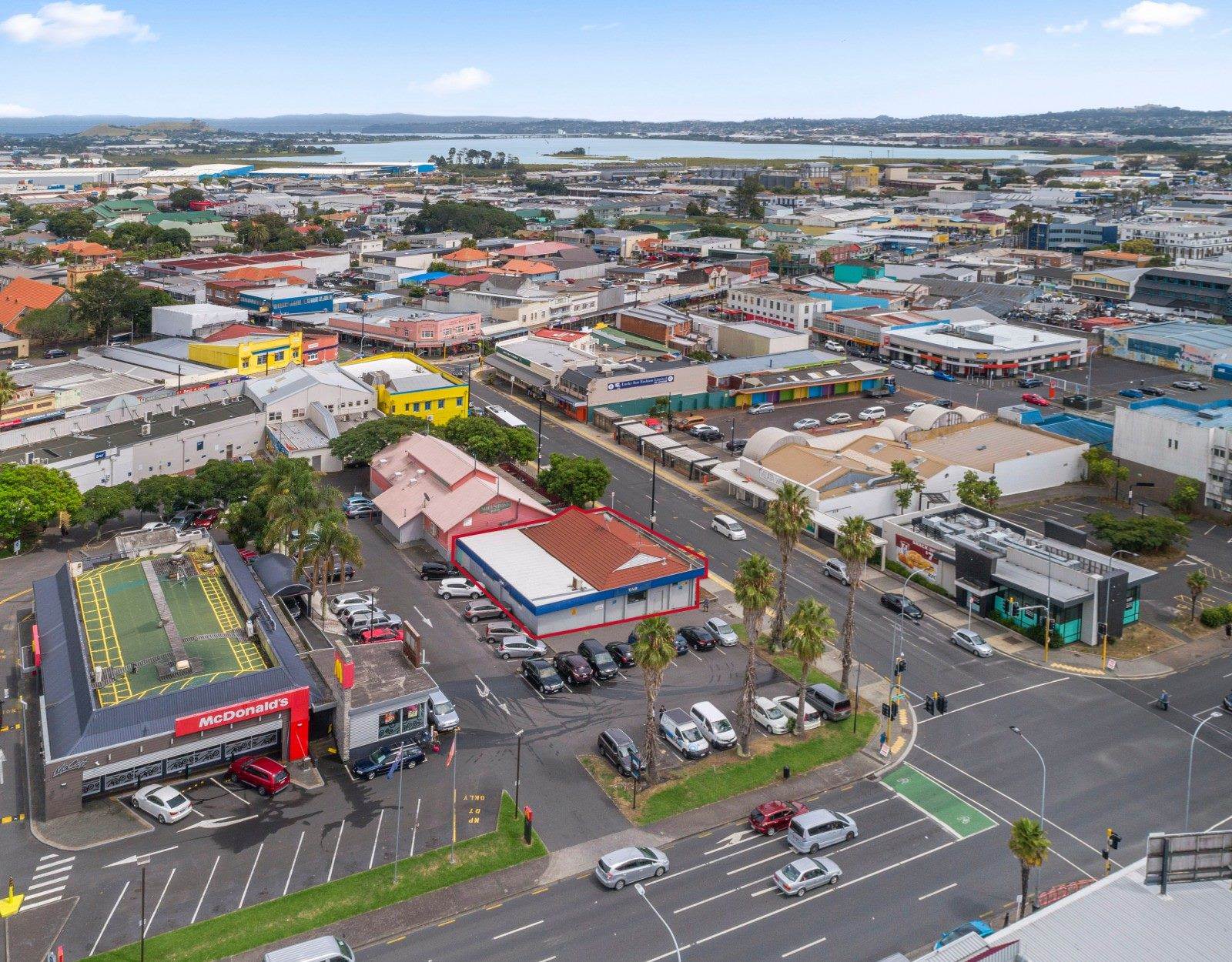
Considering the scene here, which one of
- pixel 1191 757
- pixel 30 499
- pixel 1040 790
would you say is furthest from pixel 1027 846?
pixel 30 499

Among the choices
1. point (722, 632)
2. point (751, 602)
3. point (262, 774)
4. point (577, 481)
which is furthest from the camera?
point (577, 481)

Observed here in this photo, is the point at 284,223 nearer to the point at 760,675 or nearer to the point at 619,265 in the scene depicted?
the point at 619,265

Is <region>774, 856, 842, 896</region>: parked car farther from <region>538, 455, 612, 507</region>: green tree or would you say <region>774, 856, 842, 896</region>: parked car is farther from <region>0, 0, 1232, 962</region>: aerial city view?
<region>538, 455, 612, 507</region>: green tree


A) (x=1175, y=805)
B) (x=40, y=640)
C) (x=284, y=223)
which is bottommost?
(x=1175, y=805)

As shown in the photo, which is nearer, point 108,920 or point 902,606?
point 108,920

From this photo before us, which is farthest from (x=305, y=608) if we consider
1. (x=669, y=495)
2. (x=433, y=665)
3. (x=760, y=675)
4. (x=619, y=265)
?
(x=619, y=265)

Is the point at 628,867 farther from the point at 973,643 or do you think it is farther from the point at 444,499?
the point at 444,499
